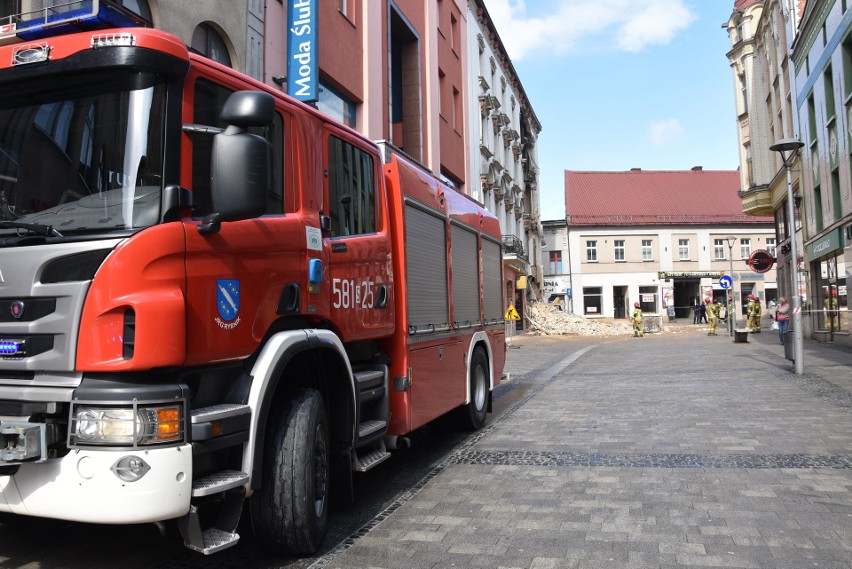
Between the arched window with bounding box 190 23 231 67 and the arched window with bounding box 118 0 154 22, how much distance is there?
0.92m

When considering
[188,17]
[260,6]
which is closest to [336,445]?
[188,17]

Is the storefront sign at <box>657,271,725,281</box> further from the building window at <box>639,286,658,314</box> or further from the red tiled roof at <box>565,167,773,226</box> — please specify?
the red tiled roof at <box>565,167,773,226</box>

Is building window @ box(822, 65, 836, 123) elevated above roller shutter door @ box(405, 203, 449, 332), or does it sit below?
above

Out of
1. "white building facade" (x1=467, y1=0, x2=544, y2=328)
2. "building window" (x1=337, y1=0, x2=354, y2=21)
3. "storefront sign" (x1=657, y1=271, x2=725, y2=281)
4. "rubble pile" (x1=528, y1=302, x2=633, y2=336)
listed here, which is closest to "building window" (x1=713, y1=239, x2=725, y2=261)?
"storefront sign" (x1=657, y1=271, x2=725, y2=281)

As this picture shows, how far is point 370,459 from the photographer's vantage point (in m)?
4.89

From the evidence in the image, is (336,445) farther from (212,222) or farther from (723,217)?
(723,217)

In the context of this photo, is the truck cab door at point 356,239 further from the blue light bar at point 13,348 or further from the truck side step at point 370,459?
the blue light bar at point 13,348

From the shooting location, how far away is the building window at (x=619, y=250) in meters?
52.9

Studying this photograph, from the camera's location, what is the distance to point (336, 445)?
4.44 m

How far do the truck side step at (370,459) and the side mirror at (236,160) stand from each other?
2.13 metres

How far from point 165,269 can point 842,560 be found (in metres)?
3.77

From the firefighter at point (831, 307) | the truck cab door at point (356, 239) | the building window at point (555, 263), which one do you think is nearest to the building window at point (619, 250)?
the building window at point (555, 263)

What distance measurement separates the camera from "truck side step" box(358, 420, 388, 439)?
15.2ft

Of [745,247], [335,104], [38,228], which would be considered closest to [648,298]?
[745,247]
